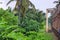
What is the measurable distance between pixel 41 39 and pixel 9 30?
161 cm

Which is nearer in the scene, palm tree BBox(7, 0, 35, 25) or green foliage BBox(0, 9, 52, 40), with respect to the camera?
green foliage BBox(0, 9, 52, 40)

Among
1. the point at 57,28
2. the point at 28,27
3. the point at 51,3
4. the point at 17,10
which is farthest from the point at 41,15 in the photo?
the point at 57,28

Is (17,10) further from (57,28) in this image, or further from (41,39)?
(57,28)

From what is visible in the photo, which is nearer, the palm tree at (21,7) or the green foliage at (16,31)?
the green foliage at (16,31)

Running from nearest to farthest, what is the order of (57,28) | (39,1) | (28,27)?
1. (57,28)
2. (28,27)
3. (39,1)

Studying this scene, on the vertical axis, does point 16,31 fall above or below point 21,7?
below

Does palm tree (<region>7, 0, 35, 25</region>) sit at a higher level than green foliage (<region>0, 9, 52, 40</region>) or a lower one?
higher

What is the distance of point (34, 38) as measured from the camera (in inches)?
448

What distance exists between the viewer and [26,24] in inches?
555

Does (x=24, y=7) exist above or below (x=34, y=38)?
above

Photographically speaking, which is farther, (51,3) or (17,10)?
(51,3)

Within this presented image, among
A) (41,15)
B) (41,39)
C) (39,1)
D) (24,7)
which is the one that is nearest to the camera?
(41,39)

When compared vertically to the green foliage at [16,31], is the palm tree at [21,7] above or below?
above

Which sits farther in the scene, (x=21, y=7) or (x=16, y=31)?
(x=21, y=7)
